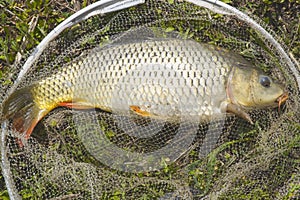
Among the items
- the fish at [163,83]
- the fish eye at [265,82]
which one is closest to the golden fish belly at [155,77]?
the fish at [163,83]

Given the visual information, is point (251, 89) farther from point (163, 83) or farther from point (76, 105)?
point (76, 105)

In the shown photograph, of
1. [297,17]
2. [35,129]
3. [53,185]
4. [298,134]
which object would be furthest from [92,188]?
[297,17]

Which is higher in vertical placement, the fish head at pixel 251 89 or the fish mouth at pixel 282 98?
the fish head at pixel 251 89

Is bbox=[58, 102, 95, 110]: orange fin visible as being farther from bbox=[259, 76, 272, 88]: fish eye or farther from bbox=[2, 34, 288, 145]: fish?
bbox=[259, 76, 272, 88]: fish eye

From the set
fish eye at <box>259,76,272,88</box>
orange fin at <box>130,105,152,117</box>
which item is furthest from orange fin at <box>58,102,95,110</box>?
fish eye at <box>259,76,272,88</box>

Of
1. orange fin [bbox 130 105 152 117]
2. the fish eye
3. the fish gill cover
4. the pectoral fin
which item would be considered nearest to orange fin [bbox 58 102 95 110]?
the fish gill cover

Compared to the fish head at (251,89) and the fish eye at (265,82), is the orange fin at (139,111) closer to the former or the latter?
the fish head at (251,89)

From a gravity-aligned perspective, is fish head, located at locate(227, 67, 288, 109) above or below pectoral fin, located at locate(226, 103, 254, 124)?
above

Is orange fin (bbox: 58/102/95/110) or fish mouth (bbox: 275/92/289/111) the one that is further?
orange fin (bbox: 58/102/95/110)
